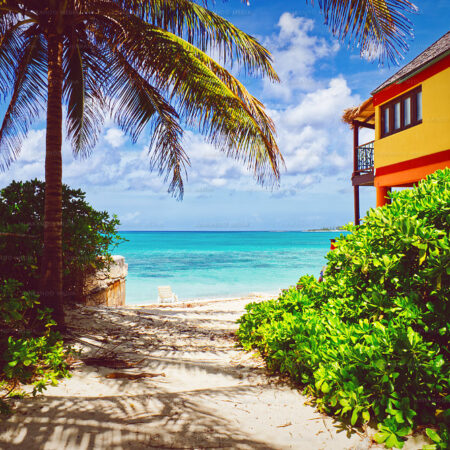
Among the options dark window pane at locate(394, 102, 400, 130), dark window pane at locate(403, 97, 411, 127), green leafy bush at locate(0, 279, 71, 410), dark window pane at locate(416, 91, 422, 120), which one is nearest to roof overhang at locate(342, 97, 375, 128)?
dark window pane at locate(394, 102, 400, 130)

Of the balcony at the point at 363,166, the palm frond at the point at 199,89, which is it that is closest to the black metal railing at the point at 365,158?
the balcony at the point at 363,166

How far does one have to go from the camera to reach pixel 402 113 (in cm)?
1134

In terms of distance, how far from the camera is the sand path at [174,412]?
2.48 meters

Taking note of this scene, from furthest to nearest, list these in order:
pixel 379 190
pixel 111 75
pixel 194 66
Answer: pixel 379 190 → pixel 111 75 → pixel 194 66

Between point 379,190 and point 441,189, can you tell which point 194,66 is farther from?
point 379,190

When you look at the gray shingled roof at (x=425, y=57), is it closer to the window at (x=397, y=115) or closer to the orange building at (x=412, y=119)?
the orange building at (x=412, y=119)

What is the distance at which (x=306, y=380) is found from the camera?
3.26m

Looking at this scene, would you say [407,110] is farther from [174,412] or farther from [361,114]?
[174,412]

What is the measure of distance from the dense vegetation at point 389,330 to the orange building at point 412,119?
23.7 ft

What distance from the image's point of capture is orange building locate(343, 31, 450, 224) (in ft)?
30.8

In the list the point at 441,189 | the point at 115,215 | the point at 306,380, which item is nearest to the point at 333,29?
the point at 441,189

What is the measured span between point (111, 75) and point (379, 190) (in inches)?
393

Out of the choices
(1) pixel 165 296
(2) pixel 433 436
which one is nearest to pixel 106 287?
(2) pixel 433 436

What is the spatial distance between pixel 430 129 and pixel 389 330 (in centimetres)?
908
